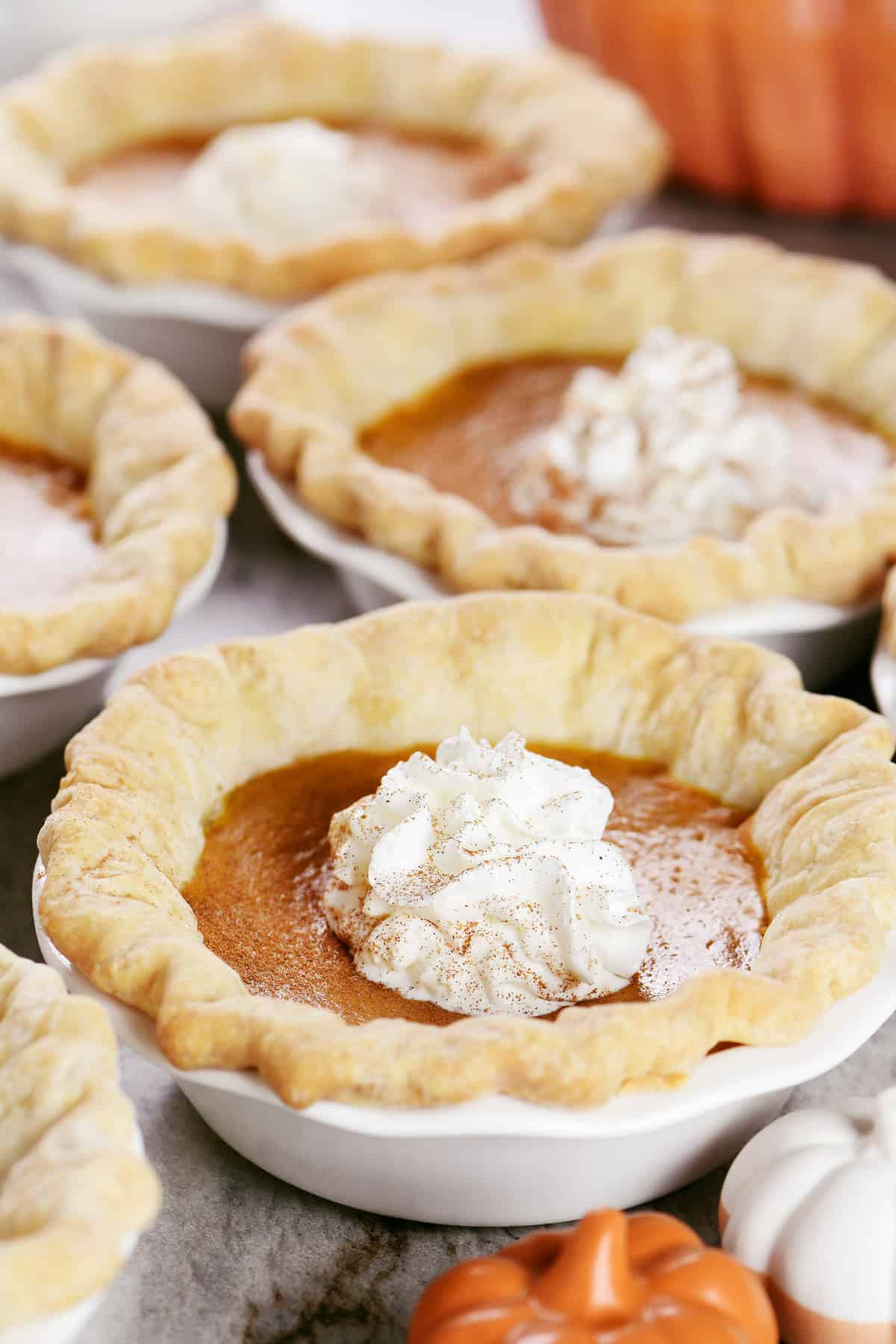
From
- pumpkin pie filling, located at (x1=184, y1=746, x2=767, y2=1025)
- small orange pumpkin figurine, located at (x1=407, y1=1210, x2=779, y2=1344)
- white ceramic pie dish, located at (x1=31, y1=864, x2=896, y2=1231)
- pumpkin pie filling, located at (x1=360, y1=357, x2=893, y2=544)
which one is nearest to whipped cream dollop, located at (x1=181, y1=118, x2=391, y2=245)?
pumpkin pie filling, located at (x1=360, y1=357, x2=893, y2=544)

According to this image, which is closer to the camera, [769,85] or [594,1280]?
[594,1280]

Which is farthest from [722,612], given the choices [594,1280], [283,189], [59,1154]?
[283,189]

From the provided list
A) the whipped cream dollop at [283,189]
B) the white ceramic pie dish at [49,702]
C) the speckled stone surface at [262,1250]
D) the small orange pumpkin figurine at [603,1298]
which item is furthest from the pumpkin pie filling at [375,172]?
the small orange pumpkin figurine at [603,1298]

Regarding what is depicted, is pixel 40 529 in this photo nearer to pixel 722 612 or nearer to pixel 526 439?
pixel 526 439

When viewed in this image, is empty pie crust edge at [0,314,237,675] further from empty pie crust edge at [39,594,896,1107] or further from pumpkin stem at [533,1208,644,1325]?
pumpkin stem at [533,1208,644,1325]

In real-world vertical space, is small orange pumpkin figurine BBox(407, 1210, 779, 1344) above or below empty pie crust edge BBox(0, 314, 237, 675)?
below
